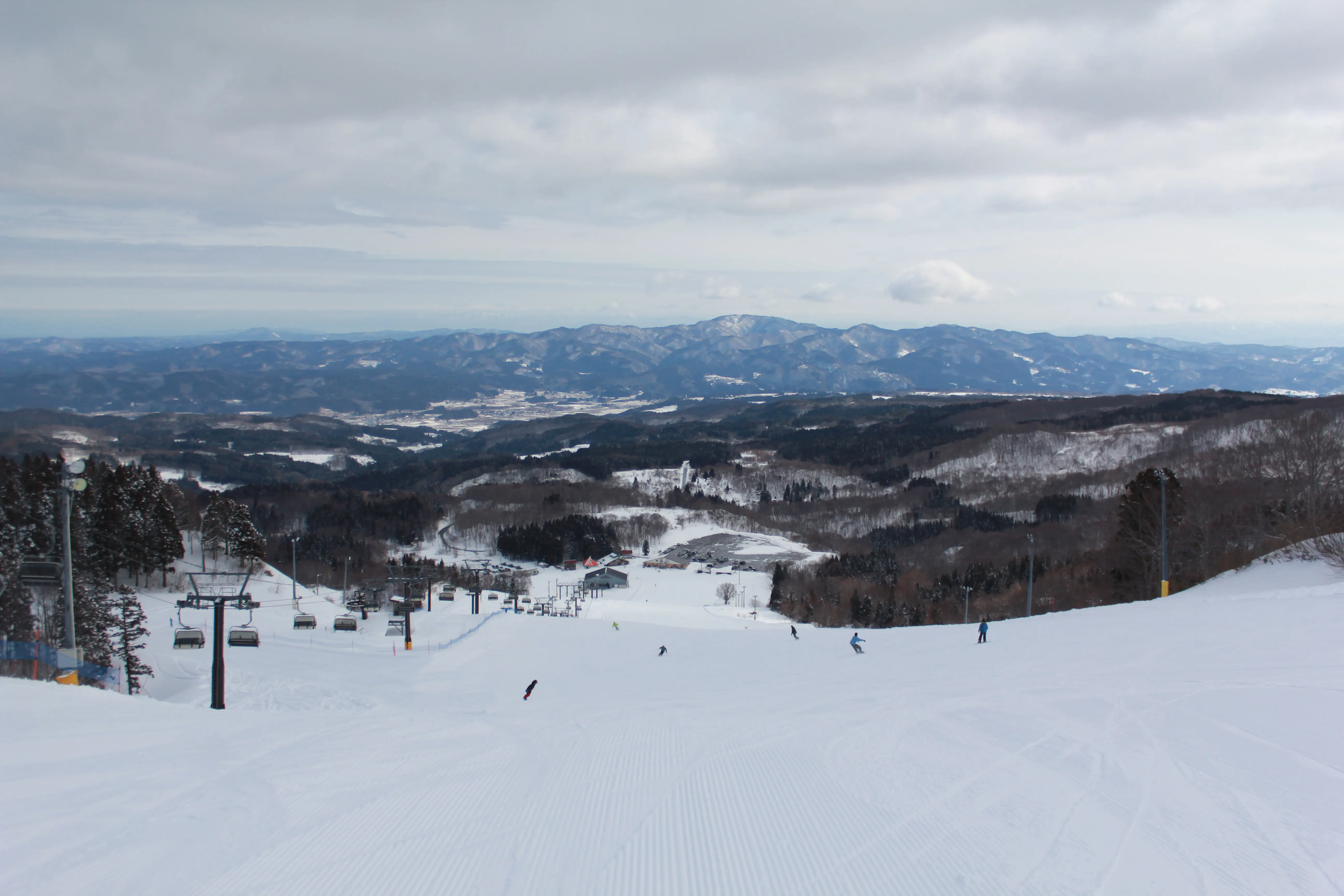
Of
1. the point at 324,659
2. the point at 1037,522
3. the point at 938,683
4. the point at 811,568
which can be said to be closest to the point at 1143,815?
the point at 938,683

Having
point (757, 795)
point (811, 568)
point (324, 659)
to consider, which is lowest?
point (811, 568)

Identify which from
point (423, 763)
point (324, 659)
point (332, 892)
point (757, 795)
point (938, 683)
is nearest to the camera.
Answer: point (332, 892)

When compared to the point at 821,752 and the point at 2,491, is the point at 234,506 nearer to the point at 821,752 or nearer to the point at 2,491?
the point at 2,491

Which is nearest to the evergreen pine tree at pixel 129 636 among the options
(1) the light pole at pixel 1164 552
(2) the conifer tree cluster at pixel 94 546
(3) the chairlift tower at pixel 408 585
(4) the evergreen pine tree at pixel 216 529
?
(2) the conifer tree cluster at pixel 94 546

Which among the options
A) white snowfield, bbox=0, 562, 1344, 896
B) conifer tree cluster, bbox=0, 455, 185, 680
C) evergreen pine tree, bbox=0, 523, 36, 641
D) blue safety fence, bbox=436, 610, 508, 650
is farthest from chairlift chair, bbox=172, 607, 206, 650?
white snowfield, bbox=0, 562, 1344, 896

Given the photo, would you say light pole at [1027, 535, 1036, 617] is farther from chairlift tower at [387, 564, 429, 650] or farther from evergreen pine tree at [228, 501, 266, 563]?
evergreen pine tree at [228, 501, 266, 563]

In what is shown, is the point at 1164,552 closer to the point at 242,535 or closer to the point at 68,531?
the point at 68,531
